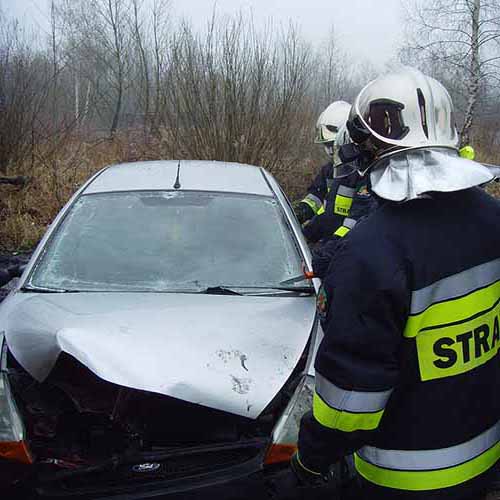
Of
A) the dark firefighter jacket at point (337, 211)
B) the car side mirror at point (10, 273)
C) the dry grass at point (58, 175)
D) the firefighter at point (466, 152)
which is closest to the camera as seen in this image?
the firefighter at point (466, 152)

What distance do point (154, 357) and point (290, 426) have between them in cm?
51

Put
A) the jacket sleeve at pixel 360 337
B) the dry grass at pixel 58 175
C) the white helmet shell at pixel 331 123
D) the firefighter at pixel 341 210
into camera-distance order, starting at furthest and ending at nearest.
Answer: the dry grass at pixel 58 175, the white helmet shell at pixel 331 123, the firefighter at pixel 341 210, the jacket sleeve at pixel 360 337

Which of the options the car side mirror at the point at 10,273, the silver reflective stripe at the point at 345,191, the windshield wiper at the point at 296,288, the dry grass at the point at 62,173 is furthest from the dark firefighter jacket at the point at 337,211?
the dry grass at the point at 62,173

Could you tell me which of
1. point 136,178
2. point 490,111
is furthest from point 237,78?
point 490,111

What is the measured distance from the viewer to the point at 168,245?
2.79m

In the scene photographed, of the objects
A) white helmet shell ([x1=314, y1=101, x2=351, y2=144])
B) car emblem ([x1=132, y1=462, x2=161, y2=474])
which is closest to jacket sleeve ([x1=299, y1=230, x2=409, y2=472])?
car emblem ([x1=132, y1=462, x2=161, y2=474])

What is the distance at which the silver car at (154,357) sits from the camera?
186 centimetres

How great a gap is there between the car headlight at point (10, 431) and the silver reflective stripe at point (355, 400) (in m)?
1.08

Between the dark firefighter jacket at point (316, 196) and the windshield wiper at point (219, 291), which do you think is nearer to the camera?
the windshield wiper at point (219, 291)

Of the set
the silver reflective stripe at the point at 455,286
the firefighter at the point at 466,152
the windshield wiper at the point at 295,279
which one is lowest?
the windshield wiper at the point at 295,279

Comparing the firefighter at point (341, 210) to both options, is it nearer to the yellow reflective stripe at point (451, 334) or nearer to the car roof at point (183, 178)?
the car roof at point (183, 178)

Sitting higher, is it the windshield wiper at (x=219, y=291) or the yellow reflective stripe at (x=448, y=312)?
the yellow reflective stripe at (x=448, y=312)

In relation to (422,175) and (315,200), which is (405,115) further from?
(315,200)

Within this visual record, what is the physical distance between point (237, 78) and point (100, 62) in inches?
447
